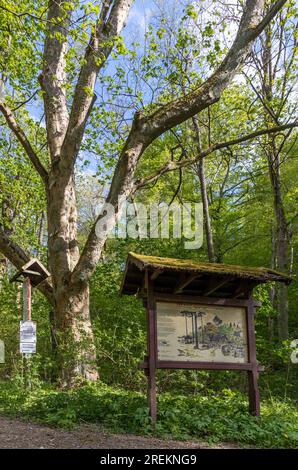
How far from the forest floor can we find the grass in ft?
0.62

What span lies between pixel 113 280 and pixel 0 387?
230 inches

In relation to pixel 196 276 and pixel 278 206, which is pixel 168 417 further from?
pixel 278 206

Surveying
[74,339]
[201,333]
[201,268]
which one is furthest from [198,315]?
[74,339]

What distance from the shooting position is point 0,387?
9.20 m

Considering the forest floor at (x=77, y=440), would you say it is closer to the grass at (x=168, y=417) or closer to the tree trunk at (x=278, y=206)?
the grass at (x=168, y=417)

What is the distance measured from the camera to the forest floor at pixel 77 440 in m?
4.84

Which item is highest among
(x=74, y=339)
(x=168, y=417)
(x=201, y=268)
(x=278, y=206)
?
(x=278, y=206)

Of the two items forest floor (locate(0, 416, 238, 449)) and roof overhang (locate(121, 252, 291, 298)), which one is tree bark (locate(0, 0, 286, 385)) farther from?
forest floor (locate(0, 416, 238, 449))

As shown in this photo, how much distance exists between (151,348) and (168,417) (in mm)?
987

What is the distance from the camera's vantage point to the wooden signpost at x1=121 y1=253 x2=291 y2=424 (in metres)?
6.34

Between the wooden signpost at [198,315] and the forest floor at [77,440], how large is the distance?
0.84 meters

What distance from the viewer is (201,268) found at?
6406 mm
